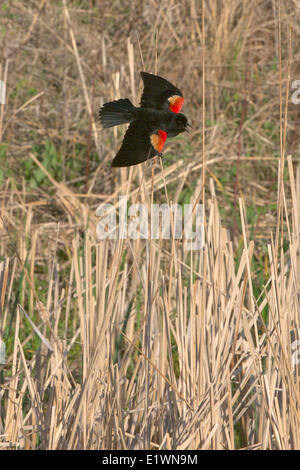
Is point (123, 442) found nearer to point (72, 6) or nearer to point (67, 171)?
point (67, 171)

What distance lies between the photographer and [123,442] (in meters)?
1.37

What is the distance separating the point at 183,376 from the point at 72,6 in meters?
3.09

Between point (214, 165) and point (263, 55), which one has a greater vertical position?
point (263, 55)

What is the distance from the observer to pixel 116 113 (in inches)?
46.7

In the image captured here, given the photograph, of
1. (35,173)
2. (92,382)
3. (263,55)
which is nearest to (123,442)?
(92,382)

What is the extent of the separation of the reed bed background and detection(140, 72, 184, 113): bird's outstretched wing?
6 cm

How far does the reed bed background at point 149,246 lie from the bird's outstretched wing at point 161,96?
0.19 feet
